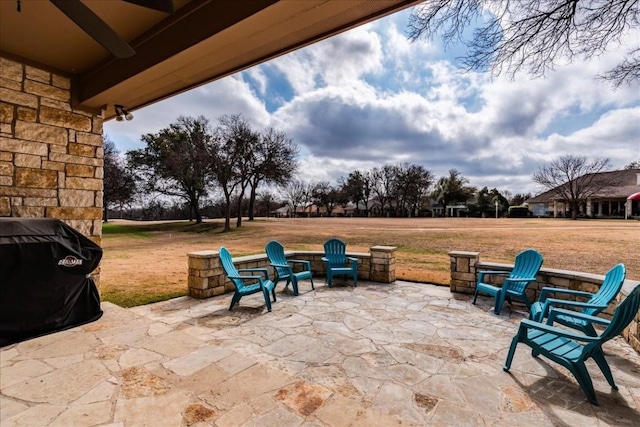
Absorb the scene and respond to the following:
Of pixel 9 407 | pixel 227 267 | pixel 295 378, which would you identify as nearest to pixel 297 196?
pixel 227 267

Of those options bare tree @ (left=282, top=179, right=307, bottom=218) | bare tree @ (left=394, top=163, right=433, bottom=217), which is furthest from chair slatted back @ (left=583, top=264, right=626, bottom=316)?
bare tree @ (left=282, top=179, right=307, bottom=218)

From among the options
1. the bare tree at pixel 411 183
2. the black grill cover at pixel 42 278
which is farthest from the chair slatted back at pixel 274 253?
the bare tree at pixel 411 183

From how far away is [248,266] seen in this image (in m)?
5.30

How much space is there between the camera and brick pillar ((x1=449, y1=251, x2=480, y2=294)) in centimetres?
509

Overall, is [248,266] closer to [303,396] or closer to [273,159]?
[303,396]

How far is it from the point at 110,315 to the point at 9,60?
2.78 meters

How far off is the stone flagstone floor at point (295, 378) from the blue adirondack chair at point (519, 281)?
61cm

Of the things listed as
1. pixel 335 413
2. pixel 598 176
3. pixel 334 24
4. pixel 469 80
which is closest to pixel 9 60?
pixel 334 24

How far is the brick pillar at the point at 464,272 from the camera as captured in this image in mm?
5086

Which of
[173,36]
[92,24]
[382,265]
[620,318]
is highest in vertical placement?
[173,36]

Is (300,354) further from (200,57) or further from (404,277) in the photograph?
(404,277)

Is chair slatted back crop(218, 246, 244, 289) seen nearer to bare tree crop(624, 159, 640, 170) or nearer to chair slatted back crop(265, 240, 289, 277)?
chair slatted back crop(265, 240, 289, 277)

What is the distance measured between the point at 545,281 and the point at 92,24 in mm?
5896

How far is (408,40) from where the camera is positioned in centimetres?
351
